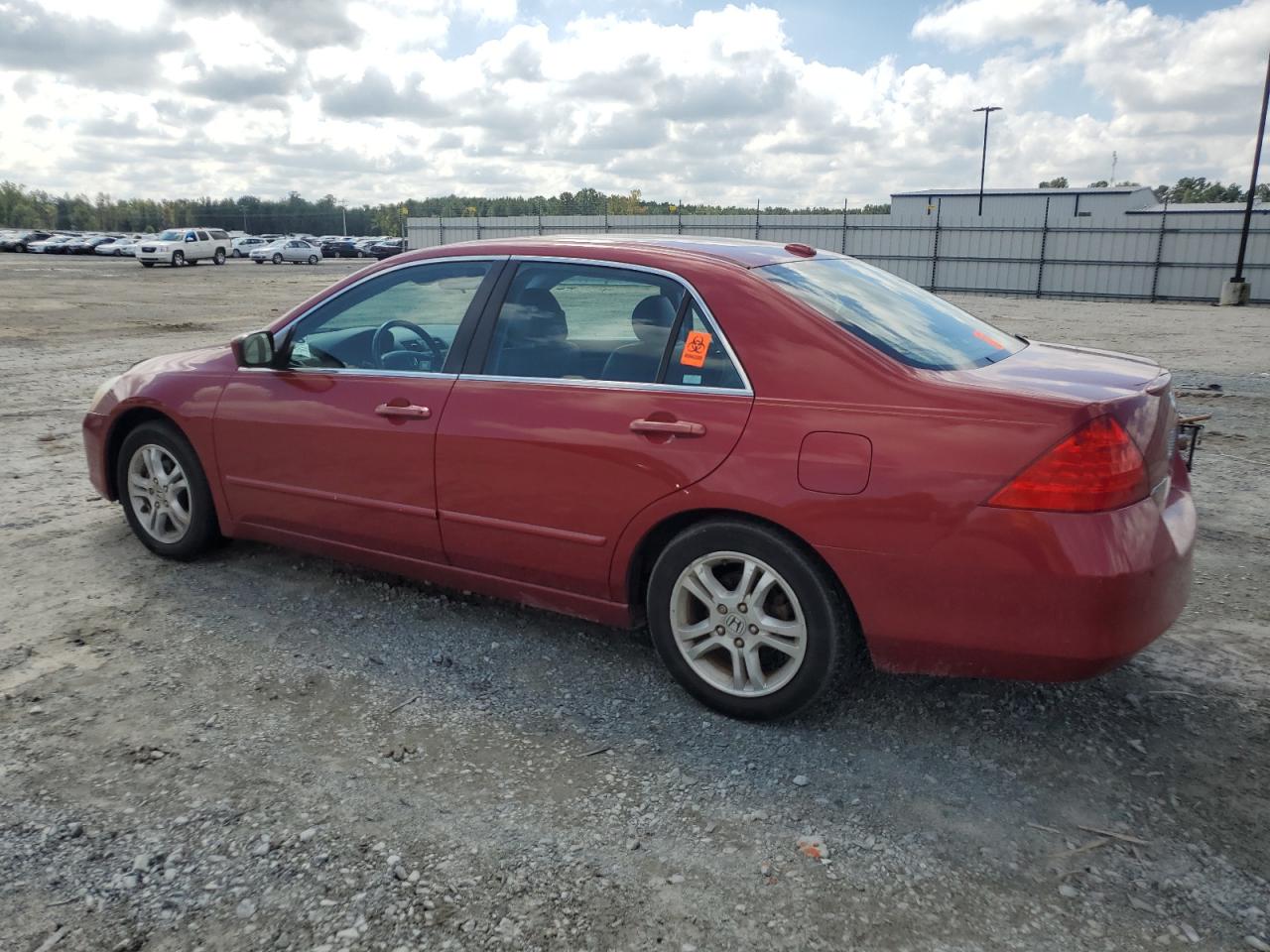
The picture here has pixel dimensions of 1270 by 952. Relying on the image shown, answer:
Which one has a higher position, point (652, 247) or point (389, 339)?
point (652, 247)

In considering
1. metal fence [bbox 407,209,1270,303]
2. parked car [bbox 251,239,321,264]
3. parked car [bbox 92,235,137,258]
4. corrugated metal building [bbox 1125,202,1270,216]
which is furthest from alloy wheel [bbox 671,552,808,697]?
parked car [bbox 92,235,137,258]

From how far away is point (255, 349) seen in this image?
4207mm

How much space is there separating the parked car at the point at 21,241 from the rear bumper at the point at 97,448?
217 ft

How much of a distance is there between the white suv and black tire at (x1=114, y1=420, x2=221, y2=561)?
43378 millimetres

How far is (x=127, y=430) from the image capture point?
4832 millimetres

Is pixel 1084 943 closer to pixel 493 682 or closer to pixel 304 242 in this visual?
pixel 493 682

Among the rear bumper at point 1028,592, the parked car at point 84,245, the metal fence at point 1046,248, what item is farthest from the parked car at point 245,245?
the rear bumper at point 1028,592

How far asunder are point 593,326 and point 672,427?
66 centimetres

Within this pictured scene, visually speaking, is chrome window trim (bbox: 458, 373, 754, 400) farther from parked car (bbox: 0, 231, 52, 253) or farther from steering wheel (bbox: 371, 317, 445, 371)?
parked car (bbox: 0, 231, 52, 253)

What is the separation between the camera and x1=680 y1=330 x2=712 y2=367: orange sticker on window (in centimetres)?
323

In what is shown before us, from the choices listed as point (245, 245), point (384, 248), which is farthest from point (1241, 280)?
point (245, 245)

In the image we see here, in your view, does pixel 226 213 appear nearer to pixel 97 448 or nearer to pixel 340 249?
pixel 340 249

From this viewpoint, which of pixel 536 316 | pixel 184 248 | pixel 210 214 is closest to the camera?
pixel 536 316

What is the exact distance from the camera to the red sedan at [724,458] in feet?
8.95
